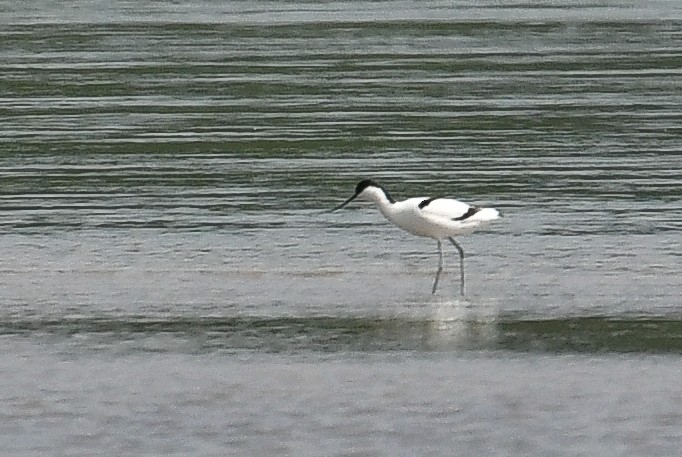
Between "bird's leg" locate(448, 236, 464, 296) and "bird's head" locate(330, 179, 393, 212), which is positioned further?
"bird's head" locate(330, 179, 393, 212)

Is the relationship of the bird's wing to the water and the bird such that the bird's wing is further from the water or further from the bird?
the water

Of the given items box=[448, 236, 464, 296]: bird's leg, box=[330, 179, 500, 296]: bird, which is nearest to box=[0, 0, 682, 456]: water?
box=[448, 236, 464, 296]: bird's leg

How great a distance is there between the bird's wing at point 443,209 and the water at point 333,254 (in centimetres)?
37

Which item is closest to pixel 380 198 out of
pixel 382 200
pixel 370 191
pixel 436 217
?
pixel 382 200

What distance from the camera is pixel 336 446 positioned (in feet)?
29.9

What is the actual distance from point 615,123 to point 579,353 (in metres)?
10.5

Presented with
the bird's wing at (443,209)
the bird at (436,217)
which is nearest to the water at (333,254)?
the bird at (436,217)

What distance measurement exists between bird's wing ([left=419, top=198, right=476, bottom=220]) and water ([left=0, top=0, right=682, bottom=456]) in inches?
14.6

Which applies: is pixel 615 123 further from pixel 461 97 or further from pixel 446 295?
pixel 446 295

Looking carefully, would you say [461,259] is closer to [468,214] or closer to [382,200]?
[468,214]

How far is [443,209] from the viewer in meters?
13.8

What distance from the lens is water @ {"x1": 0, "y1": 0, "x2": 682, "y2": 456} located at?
973 centimetres

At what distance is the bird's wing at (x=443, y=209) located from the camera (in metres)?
13.8

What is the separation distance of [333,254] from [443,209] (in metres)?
0.91
